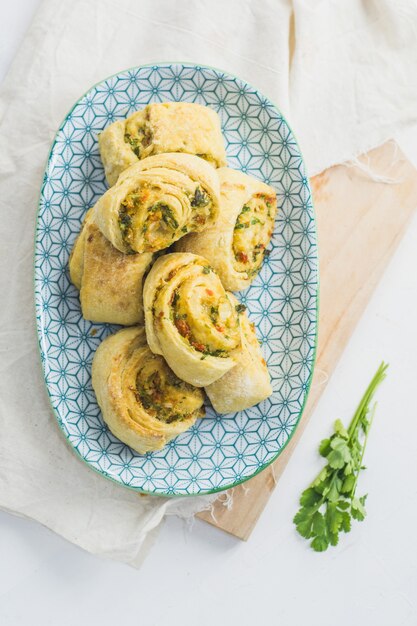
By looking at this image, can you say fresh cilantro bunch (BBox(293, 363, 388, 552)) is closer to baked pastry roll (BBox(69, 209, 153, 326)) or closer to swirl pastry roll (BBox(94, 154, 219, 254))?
baked pastry roll (BBox(69, 209, 153, 326))

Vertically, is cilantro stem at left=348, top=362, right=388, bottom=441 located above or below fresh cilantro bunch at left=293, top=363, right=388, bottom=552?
above

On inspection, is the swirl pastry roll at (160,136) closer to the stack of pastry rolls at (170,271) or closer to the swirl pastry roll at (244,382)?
the stack of pastry rolls at (170,271)

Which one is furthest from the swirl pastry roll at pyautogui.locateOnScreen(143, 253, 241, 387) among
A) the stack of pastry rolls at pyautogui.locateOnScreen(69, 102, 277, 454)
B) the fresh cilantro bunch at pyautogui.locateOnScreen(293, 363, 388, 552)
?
the fresh cilantro bunch at pyautogui.locateOnScreen(293, 363, 388, 552)

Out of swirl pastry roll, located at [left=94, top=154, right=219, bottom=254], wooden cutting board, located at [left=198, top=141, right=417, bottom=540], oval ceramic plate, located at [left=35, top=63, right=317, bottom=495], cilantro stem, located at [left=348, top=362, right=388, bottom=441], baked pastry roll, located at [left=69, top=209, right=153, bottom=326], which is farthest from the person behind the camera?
cilantro stem, located at [left=348, top=362, right=388, bottom=441]

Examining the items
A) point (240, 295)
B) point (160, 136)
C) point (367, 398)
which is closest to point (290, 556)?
point (367, 398)

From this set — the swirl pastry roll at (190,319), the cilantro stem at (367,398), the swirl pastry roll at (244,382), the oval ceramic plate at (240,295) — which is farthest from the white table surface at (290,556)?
the swirl pastry roll at (190,319)

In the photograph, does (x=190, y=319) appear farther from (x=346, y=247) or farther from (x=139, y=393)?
(x=346, y=247)
